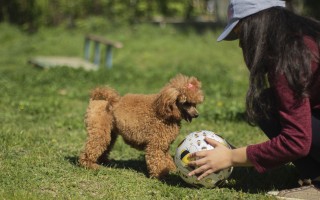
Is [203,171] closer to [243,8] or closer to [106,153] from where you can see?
[243,8]

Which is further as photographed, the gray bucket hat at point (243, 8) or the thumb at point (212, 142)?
the thumb at point (212, 142)

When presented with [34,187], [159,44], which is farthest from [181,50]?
[34,187]

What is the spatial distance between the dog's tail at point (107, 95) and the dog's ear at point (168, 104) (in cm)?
52

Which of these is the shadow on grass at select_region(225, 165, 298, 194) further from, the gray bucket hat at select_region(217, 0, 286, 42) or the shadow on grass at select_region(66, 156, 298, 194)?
the gray bucket hat at select_region(217, 0, 286, 42)

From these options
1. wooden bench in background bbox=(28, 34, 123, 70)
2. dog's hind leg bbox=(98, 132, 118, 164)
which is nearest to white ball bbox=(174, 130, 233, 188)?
dog's hind leg bbox=(98, 132, 118, 164)

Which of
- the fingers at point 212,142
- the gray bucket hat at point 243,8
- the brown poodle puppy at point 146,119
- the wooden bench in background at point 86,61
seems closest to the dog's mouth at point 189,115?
the brown poodle puppy at point 146,119

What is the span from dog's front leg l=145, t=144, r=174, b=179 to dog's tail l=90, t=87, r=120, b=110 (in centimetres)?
58

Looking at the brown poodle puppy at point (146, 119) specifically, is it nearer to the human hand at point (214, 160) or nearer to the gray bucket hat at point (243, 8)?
the human hand at point (214, 160)

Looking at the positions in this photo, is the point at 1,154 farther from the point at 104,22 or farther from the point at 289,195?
the point at 104,22

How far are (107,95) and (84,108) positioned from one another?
3037mm

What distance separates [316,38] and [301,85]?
0.35 metres

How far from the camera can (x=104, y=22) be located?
17.5 metres

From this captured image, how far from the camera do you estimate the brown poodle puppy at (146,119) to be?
431 cm

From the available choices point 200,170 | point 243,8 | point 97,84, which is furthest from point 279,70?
point 97,84
